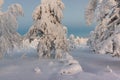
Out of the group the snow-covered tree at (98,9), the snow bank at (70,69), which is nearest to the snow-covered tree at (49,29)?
the snow-covered tree at (98,9)

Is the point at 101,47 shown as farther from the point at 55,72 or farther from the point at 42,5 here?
the point at 42,5

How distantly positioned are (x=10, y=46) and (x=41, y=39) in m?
6.04

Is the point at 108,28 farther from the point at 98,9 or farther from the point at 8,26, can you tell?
the point at 8,26

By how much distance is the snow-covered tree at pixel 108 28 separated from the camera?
926 inches

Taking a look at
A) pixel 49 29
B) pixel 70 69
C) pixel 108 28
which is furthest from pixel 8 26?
pixel 108 28

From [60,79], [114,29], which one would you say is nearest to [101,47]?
[114,29]

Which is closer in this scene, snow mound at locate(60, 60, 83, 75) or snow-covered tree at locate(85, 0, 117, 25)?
snow mound at locate(60, 60, 83, 75)

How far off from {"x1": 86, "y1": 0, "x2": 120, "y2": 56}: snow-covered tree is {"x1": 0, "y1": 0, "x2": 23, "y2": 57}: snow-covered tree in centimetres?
656

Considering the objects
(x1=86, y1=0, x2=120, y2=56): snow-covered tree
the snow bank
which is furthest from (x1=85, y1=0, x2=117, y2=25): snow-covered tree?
the snow bank

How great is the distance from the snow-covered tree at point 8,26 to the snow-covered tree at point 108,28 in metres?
6.56

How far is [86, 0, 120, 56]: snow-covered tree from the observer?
23.5 m

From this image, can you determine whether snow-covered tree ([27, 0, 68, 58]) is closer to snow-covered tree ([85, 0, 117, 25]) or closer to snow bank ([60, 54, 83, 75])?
snow-covered tree ([85, 0, 117, 25])

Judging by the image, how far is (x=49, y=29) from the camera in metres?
33.9

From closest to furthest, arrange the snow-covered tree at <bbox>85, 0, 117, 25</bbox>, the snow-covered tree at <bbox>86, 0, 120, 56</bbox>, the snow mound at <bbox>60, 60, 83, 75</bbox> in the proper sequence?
1. the snow mound at <bbox>60, 60, 83, 75</bbox>
2. the snow-covered tree at <bbox>86, 0, 120, 56</bbox>
3. the snow-covered tree at <bbox>85, 0, 117, 25</bbox>
